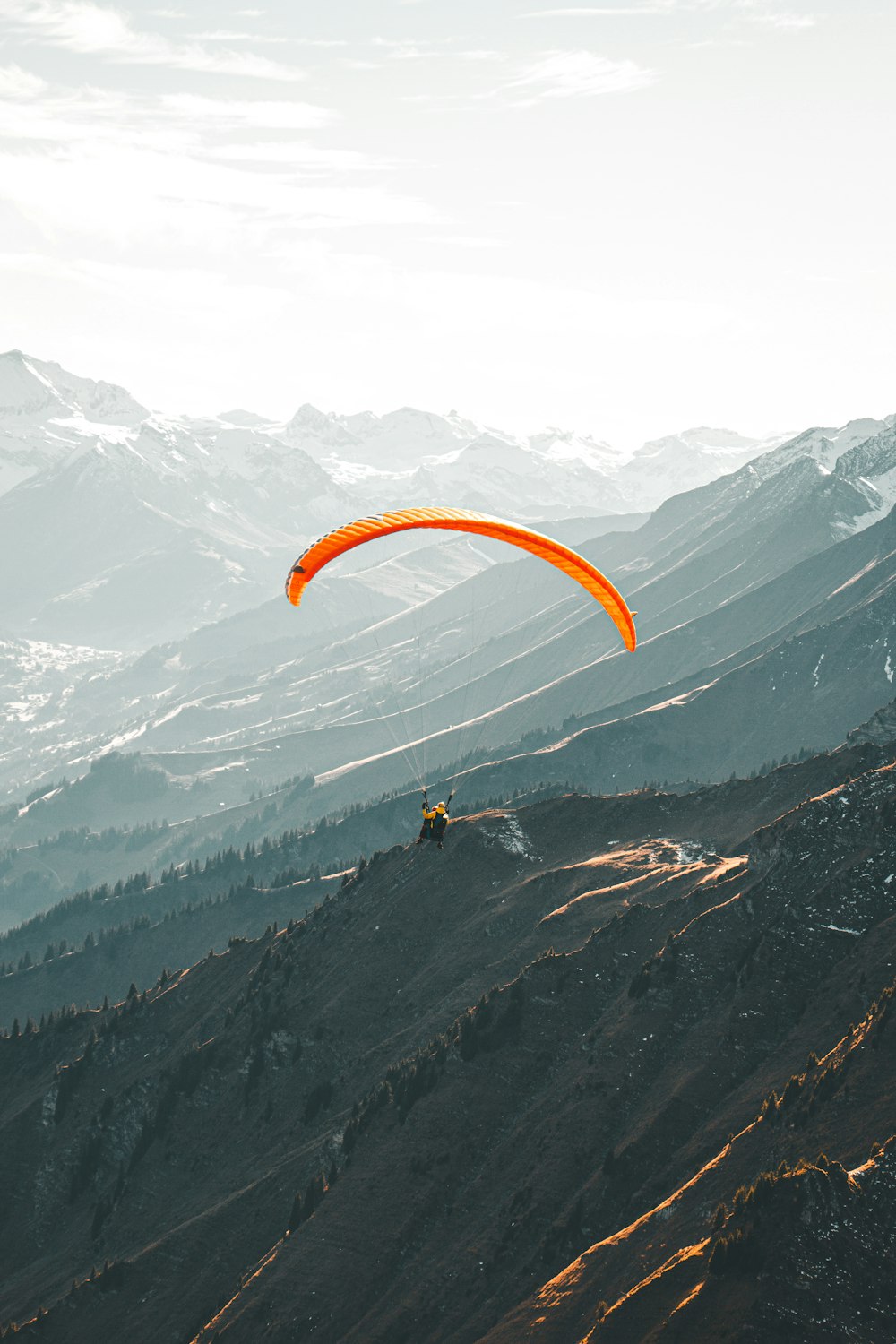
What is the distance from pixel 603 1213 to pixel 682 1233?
12773mm

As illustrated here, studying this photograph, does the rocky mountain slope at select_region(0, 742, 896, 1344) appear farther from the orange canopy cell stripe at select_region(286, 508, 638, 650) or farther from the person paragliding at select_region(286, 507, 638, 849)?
the orange canopy cell stripe at select_region(286, 508, 638, 650)

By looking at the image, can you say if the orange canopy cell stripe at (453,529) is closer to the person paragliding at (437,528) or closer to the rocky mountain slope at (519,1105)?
the person paragliding at (437,528)

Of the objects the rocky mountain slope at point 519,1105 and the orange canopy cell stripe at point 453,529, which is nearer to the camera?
the orange canopy cell stripe at point 453,529

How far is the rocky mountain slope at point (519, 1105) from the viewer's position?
99562 millimetres

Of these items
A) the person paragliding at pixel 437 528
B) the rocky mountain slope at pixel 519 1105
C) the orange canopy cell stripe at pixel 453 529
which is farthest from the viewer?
the rocky mountain slope at pixel 519 1105

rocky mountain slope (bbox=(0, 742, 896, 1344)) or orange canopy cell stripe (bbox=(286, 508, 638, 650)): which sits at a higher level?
orange canopy cell stripe (bbox=(286, 508, 638, 650))

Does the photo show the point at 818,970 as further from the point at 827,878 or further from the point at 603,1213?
the point at 603,1213

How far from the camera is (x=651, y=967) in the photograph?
13700 cm

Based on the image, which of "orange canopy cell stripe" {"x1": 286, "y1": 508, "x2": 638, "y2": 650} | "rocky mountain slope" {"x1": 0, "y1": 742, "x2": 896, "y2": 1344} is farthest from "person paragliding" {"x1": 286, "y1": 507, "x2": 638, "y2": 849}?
"rocky mountain slope" {"x1": 0, "y1": 742, "x2": 896, "y2": 1344}

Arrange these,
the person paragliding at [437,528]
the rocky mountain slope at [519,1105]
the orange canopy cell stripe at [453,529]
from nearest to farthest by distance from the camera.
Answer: the person paragliding at [437,528] → the orange canopy cell stripe at [453,529] → the rocky mountain slope at [519,1105]

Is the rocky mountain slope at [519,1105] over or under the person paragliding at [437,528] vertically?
Result: under

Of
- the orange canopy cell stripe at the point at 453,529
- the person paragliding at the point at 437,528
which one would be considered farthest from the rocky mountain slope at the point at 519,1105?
the orange canopy cell stripe at the point at 453,529

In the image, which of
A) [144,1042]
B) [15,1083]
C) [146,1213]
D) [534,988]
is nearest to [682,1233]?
[534,988]

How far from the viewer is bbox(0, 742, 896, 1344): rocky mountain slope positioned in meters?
99.6
